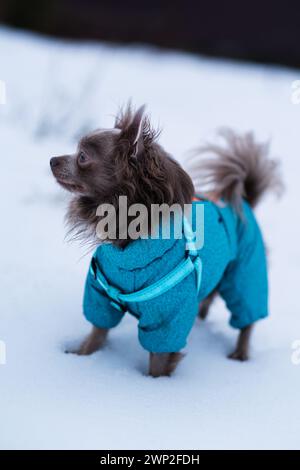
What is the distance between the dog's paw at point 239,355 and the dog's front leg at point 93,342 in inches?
30.8

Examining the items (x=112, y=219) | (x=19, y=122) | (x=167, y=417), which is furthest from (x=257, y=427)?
(x=19, y=122)

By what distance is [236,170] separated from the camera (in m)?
3.10

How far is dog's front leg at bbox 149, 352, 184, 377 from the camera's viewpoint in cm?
262

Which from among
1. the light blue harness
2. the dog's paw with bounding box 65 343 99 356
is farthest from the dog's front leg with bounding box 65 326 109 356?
the light blue harness

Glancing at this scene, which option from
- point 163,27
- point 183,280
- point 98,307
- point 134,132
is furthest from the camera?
point 163,27

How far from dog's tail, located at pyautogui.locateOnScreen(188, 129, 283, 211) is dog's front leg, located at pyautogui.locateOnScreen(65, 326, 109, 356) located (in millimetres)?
988

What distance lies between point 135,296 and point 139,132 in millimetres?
711

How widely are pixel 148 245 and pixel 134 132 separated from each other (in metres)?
0.48

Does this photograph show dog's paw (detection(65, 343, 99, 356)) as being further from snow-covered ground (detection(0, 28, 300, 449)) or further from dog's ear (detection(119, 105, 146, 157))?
dog's ear (detection(119, 105, 146, 157))

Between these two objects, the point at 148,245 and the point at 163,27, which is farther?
the point at 163,27

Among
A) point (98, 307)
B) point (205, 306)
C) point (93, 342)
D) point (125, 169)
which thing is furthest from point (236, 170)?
point (93, 342)

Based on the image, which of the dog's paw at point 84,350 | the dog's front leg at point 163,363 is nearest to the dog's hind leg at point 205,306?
the dog's front leg at point 163,363

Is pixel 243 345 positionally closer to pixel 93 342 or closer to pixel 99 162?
pixel 93 342
